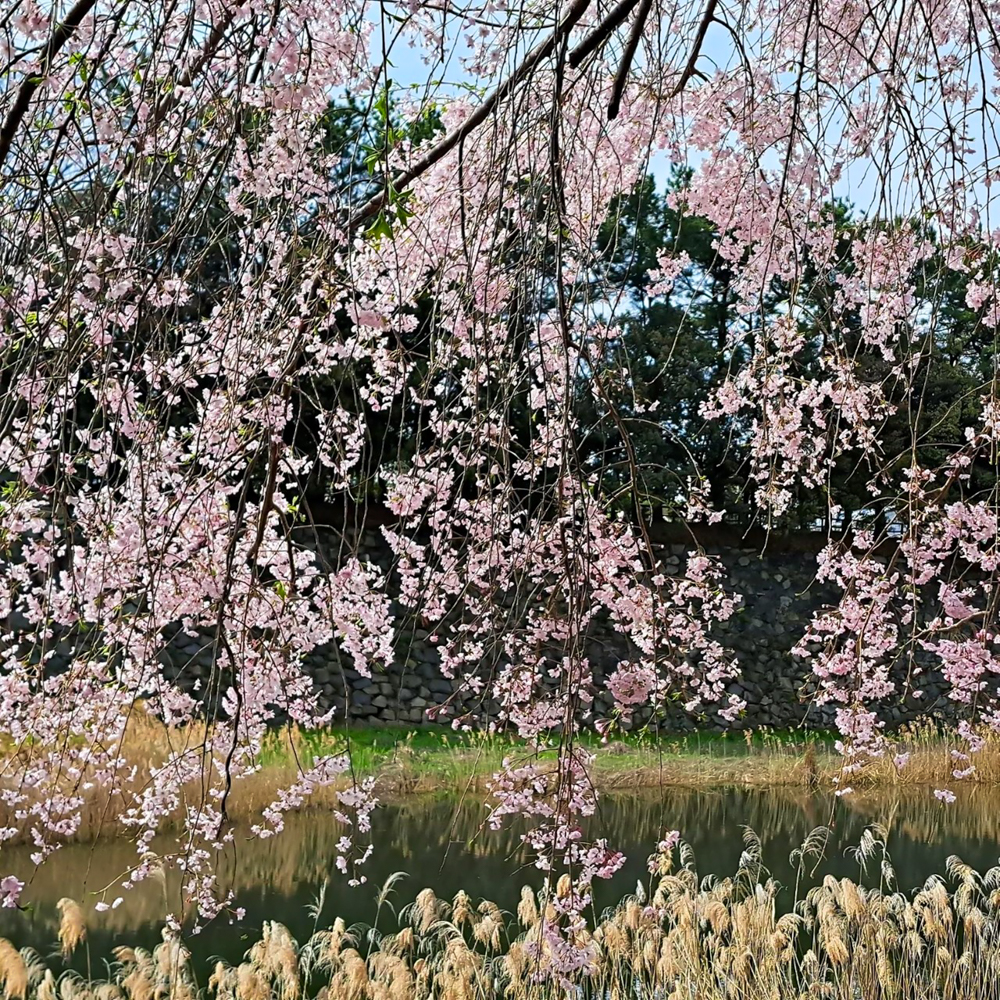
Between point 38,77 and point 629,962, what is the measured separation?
3380 mm

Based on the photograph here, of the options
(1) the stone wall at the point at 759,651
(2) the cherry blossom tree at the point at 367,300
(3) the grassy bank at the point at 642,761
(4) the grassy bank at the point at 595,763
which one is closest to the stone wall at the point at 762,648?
(1) the stone wall at the point at 759,651

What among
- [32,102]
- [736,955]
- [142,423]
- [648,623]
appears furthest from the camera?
[736,955]

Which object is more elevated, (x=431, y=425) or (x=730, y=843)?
(x=431, y=425)

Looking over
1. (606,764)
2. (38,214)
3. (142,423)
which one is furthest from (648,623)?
(606,764)

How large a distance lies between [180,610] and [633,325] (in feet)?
22.2

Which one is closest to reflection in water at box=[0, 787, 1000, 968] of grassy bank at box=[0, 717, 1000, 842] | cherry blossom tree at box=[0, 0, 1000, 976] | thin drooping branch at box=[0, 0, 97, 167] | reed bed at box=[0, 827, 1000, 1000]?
grassy bank at box=[0, 717, 1000, 842]

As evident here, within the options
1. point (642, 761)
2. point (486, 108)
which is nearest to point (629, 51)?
point (486, 108)

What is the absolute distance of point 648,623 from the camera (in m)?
2.39

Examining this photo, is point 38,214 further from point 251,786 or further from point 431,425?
point 251,786

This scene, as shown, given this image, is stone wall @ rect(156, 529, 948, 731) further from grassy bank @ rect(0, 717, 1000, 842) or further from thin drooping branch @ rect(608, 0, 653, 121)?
thin drooping branch @ rect(608, 0, 653, 121)

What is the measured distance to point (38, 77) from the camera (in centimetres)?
135

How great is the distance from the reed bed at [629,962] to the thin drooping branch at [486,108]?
6.59 ft

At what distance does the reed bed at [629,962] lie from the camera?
3016 mm

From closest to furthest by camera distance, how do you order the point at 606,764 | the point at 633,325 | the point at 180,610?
the point at 180,610, the point at 606,764, the point at 633,325
